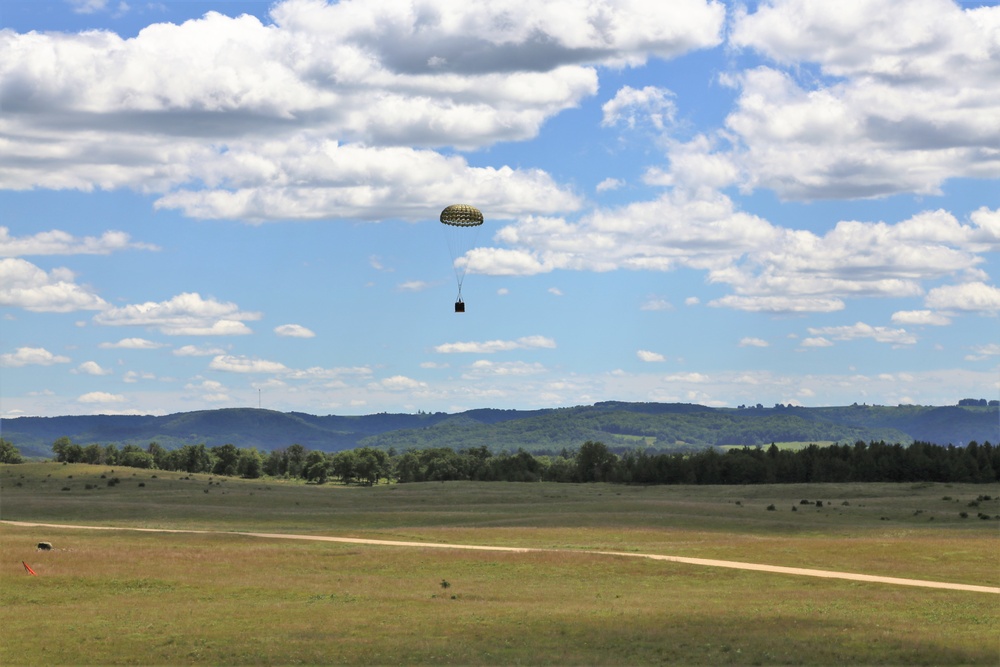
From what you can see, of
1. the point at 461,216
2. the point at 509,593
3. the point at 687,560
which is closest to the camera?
the point at 509,593

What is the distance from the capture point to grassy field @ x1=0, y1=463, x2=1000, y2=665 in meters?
35.6

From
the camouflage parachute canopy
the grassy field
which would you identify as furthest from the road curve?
the camouflage parachute canopy

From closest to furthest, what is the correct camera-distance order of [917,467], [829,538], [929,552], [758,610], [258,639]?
1. [258,639]
2. [758,610]
3. [929,552]
4. [829,538]
5. [917,467]

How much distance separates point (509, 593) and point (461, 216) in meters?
46.8

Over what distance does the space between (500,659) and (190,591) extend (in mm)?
21451

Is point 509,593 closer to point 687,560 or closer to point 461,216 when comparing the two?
point 687,560

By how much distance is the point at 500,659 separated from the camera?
34188mm

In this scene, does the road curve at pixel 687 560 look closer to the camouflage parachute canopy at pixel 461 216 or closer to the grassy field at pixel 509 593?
the grassy field at pixel 509 593

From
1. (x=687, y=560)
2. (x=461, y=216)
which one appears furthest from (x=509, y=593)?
(x=461, y=216)

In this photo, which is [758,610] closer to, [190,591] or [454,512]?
[190,591]

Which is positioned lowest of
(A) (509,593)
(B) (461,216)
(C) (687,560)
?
(A) (509,593)

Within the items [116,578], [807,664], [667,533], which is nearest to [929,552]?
[667,533]

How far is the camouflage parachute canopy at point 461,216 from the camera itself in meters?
90.9

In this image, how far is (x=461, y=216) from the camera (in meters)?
91.0
